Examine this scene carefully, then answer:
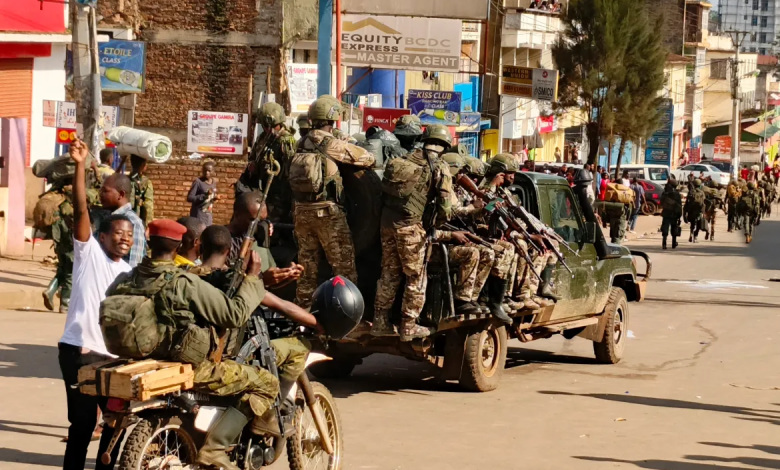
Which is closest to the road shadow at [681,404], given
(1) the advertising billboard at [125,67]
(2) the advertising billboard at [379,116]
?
(1) the advertising billboard at [125,67]

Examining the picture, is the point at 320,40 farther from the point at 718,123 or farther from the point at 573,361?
the point at 718,123

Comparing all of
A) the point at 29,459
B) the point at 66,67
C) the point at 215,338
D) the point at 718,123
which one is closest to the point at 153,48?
the point at 66,67

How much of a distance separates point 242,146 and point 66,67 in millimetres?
4356

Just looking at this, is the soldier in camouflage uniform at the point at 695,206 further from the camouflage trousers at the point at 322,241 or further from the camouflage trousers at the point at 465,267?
the camouflage trousers at the point at 322,241

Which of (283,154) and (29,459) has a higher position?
(283,154)

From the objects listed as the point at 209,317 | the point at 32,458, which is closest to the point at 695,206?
the point at 32,458

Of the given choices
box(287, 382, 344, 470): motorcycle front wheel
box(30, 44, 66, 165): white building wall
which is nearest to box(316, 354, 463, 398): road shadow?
box(287, 382, 344, 470): motorcycle front wheel

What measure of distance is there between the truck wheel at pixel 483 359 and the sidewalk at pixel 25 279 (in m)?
6.55

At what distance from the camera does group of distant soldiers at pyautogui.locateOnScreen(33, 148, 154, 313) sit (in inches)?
477

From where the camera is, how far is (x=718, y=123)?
98938 millimetres

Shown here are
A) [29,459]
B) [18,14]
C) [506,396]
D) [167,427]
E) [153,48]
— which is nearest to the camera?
[167,427]

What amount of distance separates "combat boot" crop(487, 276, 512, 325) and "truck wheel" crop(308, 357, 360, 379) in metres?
1.44

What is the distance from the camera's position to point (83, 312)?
650cm

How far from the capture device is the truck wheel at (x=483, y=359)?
1027 centimetres
